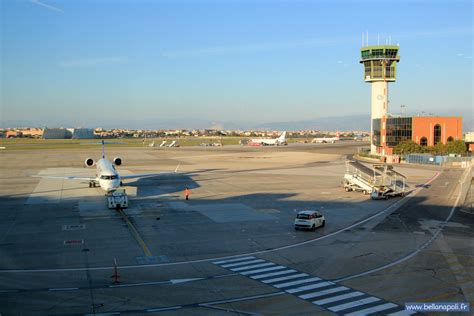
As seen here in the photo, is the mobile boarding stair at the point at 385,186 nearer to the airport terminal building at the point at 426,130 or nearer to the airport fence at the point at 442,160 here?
the airport fence at the point at 442,160

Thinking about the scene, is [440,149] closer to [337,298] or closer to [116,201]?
[116,201]

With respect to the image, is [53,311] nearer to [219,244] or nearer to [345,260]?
[219,244]

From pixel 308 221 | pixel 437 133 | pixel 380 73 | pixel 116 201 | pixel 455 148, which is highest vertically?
pixel 380 73

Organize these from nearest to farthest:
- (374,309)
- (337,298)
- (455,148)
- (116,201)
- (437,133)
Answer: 1. (374,309)
2. (337,298)
3. (116,201)
4. (455,148)
5. (437,133)

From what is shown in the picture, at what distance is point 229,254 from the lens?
91.7 feet

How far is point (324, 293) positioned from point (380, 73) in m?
100

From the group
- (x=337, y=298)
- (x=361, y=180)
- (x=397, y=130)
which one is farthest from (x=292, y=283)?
(x=397, y=130)

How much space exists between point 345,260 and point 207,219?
15.2m

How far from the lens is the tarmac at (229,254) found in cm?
1967

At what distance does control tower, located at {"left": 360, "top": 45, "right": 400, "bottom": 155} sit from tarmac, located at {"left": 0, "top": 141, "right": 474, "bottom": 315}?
62586 mm

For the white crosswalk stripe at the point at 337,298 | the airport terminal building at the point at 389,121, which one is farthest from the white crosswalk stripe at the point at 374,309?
the airport terminal building at the point at 389,121

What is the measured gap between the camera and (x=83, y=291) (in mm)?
20891

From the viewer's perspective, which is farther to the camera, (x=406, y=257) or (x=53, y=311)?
(x=406, y=257)

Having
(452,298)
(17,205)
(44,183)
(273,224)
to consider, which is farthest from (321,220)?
(44,183)
